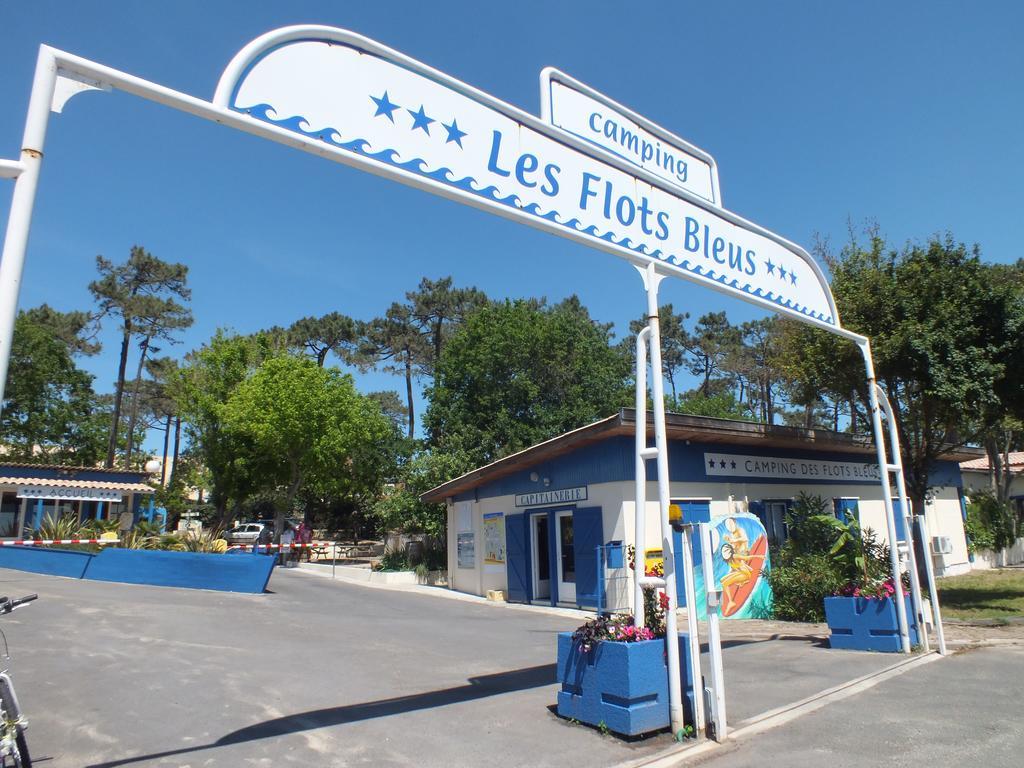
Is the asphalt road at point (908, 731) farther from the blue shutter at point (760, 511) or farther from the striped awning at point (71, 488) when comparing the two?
the striped awning at point (71, 488)

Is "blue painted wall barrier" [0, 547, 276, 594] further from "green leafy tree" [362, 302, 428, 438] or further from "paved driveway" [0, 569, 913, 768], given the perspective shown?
"green leafy tree" [362, 302, 428, 438]

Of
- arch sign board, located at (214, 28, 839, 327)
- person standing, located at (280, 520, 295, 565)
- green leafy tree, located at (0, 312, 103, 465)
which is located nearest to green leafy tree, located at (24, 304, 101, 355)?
green leafy tree, located at (0, 312, 103, 465)

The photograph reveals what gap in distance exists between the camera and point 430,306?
151ft

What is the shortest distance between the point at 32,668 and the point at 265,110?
652 cm

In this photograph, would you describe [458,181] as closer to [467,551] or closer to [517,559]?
[517,559]

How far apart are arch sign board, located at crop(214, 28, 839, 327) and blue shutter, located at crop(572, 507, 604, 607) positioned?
6.74 m

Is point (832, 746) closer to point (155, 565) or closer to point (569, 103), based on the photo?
point (569, 103)

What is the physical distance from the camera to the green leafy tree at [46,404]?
36.8 meters

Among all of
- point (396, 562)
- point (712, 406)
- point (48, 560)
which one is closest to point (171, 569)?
point (48, 560)

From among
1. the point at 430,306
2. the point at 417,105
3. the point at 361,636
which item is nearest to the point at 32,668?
the point at 361,636

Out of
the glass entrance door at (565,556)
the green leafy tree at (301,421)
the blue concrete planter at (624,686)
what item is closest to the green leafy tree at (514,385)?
the green leafy tree at (301,421)

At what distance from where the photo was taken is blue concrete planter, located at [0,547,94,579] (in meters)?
16.8

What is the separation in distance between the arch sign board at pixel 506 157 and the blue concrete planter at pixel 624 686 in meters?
3.40

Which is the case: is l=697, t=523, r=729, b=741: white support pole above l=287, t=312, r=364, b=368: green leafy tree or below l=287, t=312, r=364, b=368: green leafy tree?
below
